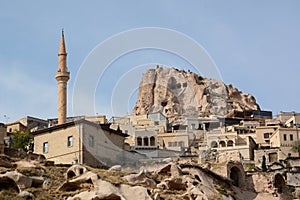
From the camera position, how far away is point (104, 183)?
34.8 meters

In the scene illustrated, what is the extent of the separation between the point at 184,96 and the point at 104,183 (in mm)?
105173

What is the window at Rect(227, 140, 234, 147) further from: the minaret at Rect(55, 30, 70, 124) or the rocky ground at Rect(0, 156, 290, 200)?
the rocky ground at Rect(0, 156, 290, 200)

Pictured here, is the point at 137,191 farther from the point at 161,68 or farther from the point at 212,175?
the point at 161,68

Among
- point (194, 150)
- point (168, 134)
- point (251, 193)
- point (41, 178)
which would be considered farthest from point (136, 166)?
point (168, 134)

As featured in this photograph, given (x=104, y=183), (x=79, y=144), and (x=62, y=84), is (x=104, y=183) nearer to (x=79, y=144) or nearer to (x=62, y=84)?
(x=79, y=144)

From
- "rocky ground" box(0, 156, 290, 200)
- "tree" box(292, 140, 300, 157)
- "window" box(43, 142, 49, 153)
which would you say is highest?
"tree" box(292, 140, 300, 157)

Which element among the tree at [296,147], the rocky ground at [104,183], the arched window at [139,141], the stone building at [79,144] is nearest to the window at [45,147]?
the stone building at [79,144]

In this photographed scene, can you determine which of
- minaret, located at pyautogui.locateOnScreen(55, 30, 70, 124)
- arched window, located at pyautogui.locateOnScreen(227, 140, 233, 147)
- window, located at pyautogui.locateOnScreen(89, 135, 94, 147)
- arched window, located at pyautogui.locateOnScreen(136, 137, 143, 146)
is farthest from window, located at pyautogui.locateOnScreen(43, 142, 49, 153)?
arched window, located at pyautogui.locateOnScreen(227, 140, 233, 147)

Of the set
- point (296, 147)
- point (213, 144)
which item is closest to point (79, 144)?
point (296, 147)

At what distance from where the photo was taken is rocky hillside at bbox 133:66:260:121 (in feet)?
430

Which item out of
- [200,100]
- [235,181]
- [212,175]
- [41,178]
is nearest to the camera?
[41,178]

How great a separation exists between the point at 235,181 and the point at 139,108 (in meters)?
85.9

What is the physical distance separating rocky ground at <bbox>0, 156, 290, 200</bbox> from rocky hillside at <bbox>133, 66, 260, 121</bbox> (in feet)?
265

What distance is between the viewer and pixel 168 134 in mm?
93875
